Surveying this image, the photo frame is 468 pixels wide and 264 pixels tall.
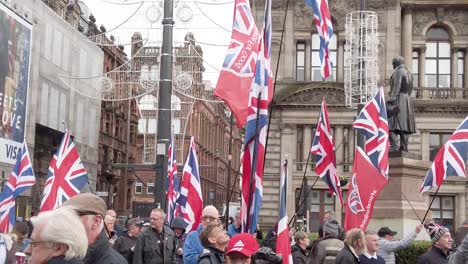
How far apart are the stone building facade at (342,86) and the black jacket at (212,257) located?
31711mm

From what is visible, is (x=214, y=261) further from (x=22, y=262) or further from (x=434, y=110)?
(x=434, y=110)

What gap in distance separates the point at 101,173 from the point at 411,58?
26.9m

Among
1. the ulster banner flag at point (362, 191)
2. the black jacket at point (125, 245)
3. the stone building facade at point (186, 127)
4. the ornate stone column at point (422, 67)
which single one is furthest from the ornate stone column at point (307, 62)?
the black jacket at point (125, 245)

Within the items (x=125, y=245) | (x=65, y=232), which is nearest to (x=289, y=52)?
(x=125, y=245)

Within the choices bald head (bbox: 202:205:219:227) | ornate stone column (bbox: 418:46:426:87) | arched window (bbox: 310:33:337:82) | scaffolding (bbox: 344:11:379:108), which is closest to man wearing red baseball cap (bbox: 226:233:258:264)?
bald head (bbox: 202:205:219:227)

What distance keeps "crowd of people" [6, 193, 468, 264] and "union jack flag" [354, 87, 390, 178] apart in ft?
8.12

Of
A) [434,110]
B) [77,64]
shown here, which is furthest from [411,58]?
[77,64]

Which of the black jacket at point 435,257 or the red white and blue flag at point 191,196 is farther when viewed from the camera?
the red white and blue flag at point 191,196

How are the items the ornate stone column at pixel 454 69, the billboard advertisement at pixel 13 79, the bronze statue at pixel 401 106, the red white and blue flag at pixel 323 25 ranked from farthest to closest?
the ornate stone column at pixel 454 69 → the billboard advertisement at pixel 13 79 → the bronze statue at pixel 401 106 → the red white and blue flag at pixel 323 25

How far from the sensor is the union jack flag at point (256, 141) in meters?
7.00

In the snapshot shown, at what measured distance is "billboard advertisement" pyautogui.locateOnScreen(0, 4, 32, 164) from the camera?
2719cm

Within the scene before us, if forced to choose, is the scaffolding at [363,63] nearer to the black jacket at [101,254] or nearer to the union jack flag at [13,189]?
the union jack flag at [13,189]

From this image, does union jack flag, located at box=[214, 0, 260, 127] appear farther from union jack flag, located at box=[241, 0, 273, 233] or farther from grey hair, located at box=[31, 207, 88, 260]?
grey hair, located at box=[31, 207, 88, 260]

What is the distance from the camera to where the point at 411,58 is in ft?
129
